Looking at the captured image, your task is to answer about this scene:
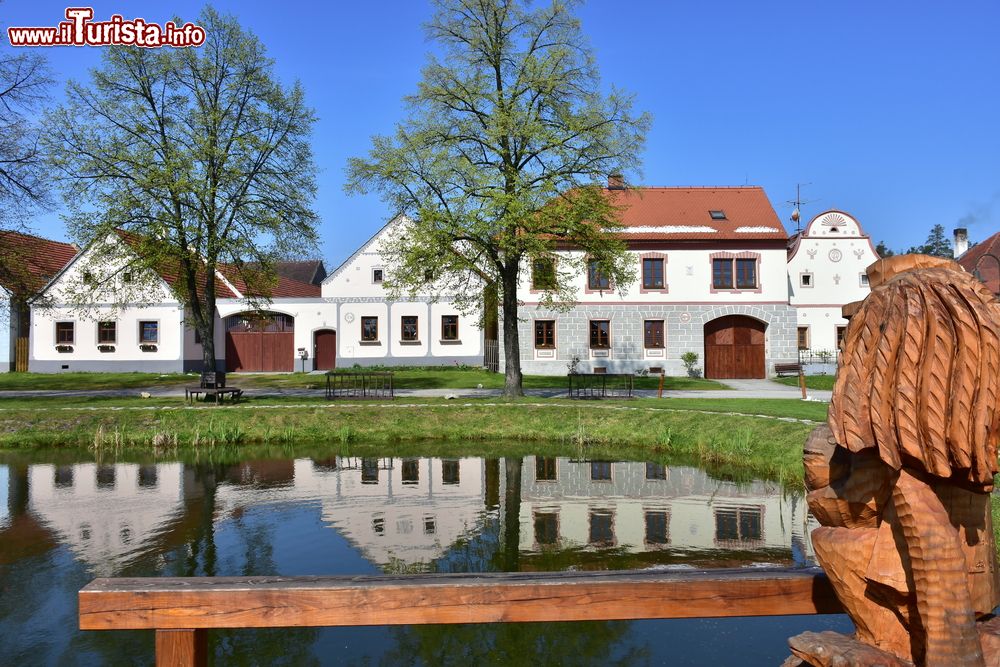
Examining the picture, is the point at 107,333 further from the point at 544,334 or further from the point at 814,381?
the point at 814,381

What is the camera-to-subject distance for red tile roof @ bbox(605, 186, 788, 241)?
30859 mm

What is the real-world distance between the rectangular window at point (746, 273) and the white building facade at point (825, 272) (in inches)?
169

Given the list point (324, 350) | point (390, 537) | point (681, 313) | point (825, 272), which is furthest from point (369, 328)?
point (390, 537)

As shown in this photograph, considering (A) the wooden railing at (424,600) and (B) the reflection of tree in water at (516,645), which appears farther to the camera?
(B) the reflection of tree in water at (516,645)

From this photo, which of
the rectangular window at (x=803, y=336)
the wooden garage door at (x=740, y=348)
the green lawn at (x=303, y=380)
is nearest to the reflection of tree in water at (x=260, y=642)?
the green lawn at (x=303, y=380)

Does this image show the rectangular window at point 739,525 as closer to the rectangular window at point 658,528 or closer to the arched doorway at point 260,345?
the rectangular window at point 658,528

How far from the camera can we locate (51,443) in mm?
16094

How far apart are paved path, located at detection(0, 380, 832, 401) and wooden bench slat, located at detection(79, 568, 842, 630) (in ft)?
59.8

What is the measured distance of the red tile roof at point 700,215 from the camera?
1215 inches

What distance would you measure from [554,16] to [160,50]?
12.3m

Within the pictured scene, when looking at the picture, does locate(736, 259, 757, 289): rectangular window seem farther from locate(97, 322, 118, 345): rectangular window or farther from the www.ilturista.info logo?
locate(97, 322, 118, 345): rectangular window

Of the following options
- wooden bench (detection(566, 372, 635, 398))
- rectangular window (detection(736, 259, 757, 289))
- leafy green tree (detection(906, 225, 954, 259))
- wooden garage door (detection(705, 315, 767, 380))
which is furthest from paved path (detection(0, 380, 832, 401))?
leafy green tree (detection(906, 225, 954, 259))

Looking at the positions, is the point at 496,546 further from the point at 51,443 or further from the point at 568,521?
the point at 51,443

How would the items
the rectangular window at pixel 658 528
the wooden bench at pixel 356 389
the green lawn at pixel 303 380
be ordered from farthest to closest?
the green lawn at pixel 303 380 < the wooden bench at pixel 356 389 < the rectangular window at pixel 658 528
